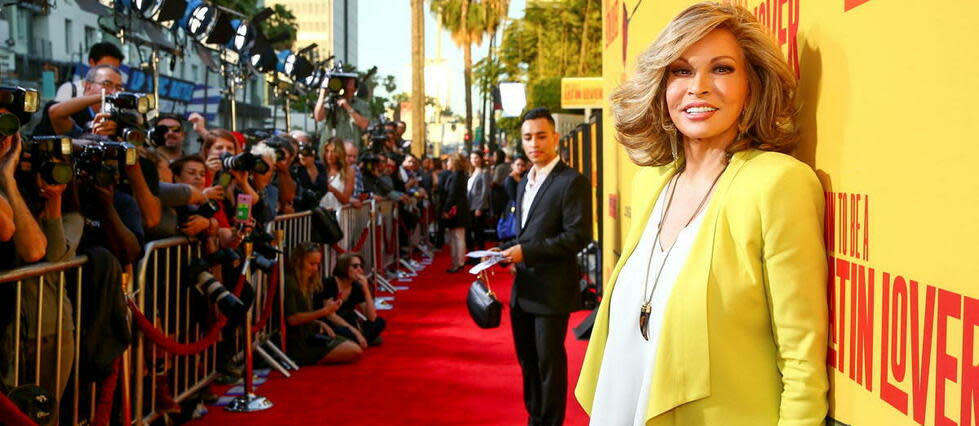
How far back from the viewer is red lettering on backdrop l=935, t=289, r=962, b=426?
1634mm

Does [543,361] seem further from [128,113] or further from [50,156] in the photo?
[50,156]

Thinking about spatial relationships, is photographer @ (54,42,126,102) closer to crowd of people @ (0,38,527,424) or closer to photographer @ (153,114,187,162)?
crowd of people @ (0,38,527,424)

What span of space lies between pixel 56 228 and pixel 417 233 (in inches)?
558

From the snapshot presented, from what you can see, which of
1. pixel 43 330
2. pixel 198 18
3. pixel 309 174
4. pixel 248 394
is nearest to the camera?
pixel 43 330

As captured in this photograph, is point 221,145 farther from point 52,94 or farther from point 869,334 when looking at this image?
point 52,94

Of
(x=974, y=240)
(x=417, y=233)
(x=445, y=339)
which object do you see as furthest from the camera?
(x=417, y=233)

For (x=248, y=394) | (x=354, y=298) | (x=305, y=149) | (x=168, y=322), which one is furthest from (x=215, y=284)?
(x=305, y=149)

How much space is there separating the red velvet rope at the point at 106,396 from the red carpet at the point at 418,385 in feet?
4.53

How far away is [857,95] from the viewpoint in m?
2.03

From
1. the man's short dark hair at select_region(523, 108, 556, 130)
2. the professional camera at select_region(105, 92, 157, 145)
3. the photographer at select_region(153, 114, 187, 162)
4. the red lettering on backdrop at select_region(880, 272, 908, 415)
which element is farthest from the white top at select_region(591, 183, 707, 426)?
the photographer at select_region(153, 114, 187, 162)

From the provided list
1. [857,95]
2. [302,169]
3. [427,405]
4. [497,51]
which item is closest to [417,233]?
[302,169]

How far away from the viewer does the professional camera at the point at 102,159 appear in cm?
467

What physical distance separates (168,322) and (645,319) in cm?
426

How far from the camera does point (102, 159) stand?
4.68 meters
